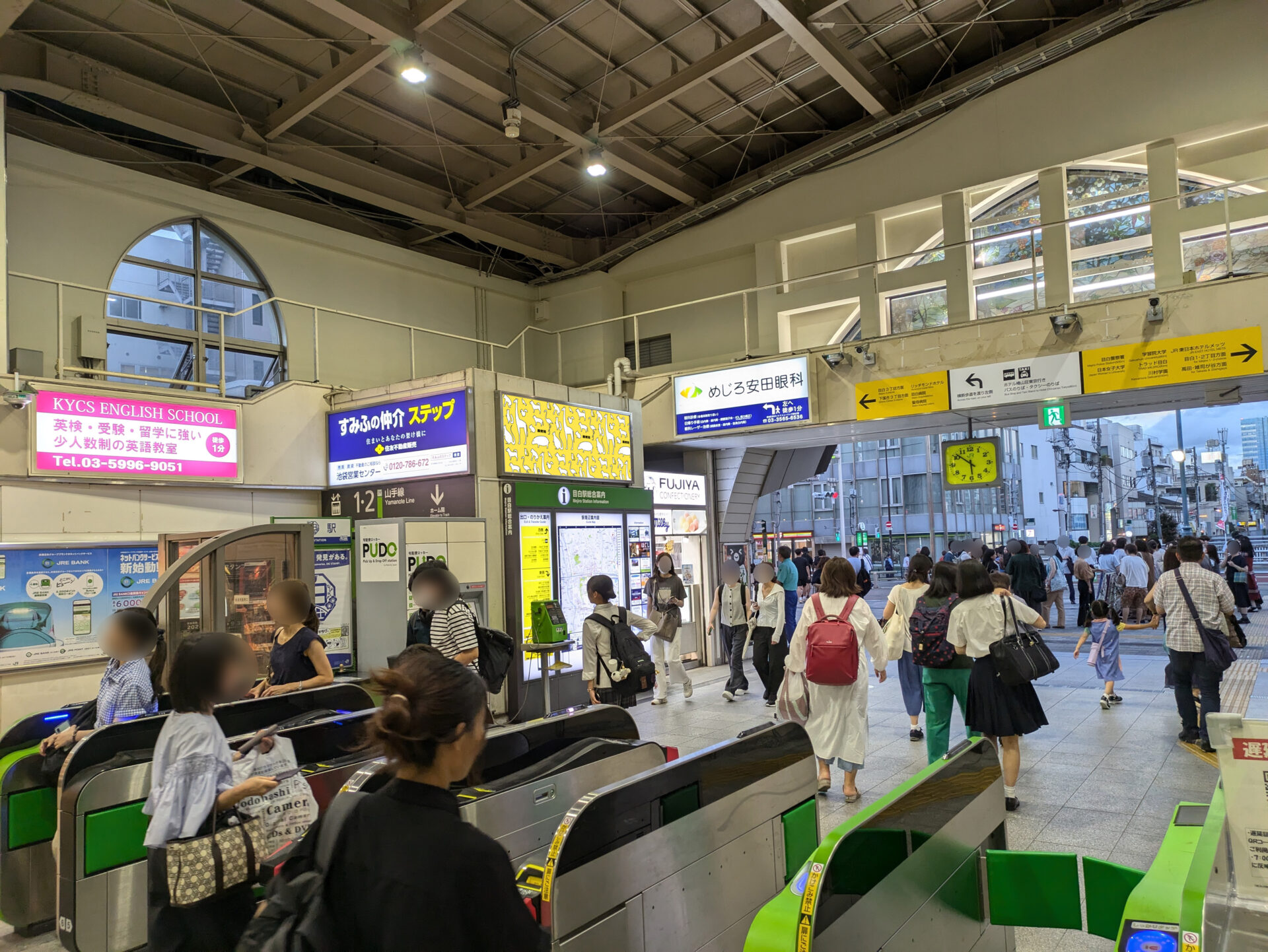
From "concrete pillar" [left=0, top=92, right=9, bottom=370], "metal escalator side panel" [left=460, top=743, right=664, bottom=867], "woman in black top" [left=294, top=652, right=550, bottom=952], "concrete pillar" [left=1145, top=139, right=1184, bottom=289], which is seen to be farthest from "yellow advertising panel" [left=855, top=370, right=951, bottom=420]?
"woman in black top" [left=294, top=652, right=550, bottom=952]

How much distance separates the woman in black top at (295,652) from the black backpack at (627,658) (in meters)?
1.95

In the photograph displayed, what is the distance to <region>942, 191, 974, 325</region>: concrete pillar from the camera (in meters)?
11.2

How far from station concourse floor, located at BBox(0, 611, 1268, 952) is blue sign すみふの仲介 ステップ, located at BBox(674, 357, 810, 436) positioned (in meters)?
3.42

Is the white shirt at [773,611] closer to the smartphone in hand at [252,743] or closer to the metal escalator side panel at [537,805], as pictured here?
the metal escalator side panel at [537,805]

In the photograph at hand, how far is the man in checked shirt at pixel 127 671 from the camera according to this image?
3729 millimetres

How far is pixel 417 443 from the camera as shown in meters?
8.64

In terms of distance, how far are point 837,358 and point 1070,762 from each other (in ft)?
18.1

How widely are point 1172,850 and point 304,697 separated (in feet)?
13.1

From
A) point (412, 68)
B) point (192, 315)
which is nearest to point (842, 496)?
point (192, 315)

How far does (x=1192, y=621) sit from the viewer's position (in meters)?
6.18

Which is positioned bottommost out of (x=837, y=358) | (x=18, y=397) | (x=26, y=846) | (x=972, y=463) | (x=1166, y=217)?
(x=26, y=846)

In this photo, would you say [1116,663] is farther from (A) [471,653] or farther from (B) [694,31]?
(B) [694,31]

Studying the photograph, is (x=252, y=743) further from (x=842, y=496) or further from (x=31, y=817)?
(x=842, y=496)

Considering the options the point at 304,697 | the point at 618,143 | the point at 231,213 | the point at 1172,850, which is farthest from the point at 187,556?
the point at 618,143
